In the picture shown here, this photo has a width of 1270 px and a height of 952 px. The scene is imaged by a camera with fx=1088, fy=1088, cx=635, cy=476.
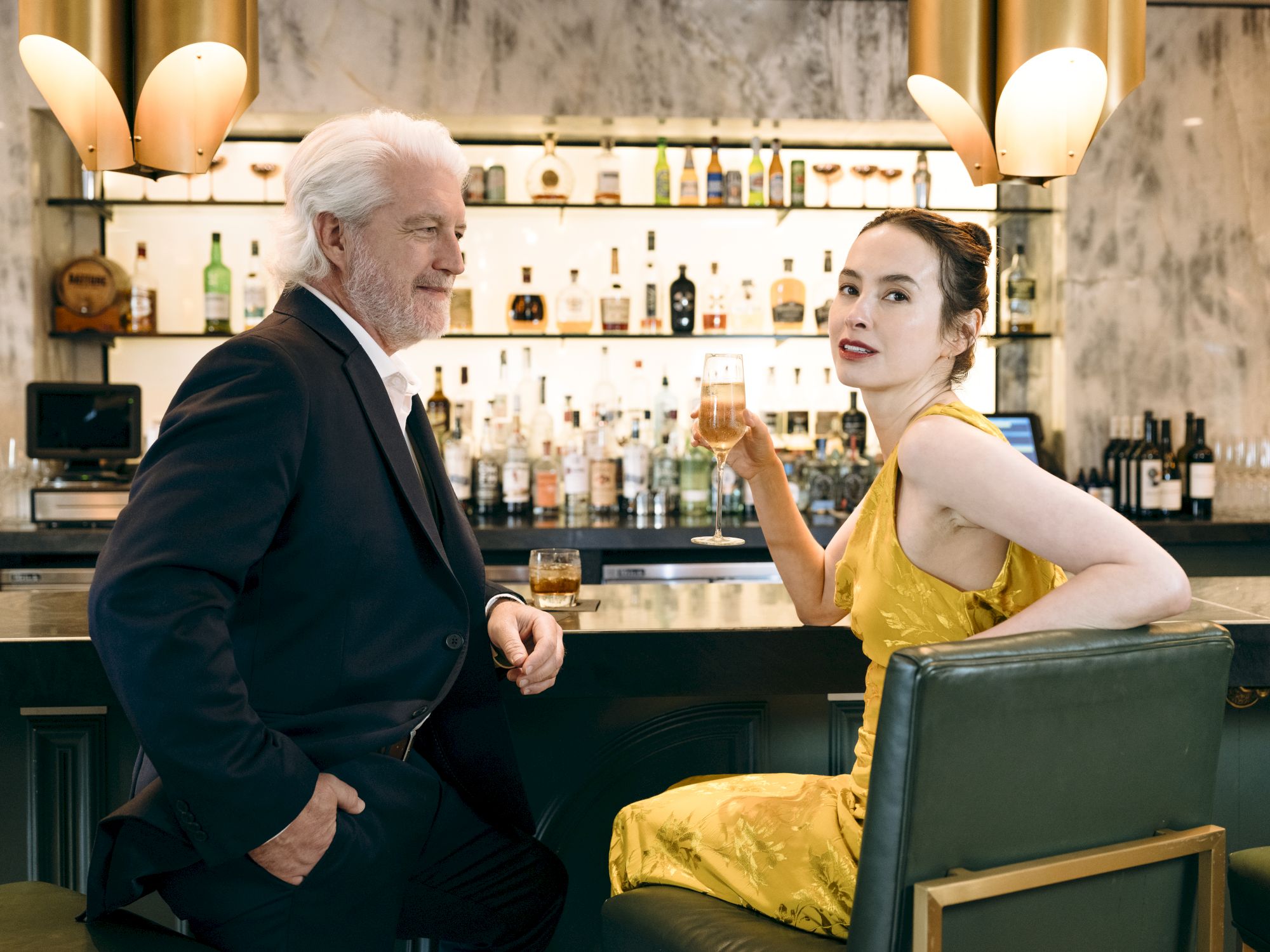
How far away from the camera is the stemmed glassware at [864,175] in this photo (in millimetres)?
4223

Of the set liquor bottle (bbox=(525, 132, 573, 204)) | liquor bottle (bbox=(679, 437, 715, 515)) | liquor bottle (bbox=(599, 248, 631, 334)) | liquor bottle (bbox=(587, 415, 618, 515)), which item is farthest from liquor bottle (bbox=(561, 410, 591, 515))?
liquor bottle (bbox=(525, 132, 573, 204))

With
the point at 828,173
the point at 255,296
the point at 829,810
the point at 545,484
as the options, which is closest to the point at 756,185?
the point at 828,173

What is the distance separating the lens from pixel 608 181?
405cm

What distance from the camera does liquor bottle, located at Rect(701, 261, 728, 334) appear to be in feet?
13.6

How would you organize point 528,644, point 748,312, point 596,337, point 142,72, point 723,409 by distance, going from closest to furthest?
point 528,644 → point 723,409 → point 142,72 → point 596,337 → point 748,312

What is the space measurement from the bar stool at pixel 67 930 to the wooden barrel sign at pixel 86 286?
3029 mm

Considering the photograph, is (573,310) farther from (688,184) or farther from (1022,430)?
(1022,430)

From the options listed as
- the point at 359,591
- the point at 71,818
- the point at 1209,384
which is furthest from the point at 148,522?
the point at 1209,384

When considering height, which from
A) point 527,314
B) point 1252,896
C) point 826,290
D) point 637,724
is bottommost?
point 1252,896

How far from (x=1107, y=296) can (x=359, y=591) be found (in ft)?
11.6

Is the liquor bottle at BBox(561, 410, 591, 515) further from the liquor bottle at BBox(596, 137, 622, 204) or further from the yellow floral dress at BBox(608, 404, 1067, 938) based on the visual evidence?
the yellow floral dress at BBox(608, 404, 1067, 938)

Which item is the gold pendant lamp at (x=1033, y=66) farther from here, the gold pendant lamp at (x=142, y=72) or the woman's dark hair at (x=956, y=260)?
the gold pendant lamp at (x=142, y=72)

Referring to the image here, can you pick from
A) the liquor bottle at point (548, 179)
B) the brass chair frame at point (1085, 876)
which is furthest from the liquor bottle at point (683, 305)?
the brass chair frame at point (1085, 876)

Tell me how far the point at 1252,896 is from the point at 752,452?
938 millimetres
